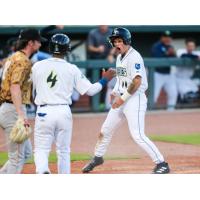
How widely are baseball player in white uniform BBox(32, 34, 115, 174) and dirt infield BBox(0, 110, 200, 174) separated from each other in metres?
1.44

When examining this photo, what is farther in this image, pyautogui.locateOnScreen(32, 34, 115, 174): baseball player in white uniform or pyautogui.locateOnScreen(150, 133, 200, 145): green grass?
pyautogui.locateOnScreen(150, 133, 200, 145): green grass

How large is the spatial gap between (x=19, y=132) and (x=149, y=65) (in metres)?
9.09

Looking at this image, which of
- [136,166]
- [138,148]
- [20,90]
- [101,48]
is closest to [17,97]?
[20,90]

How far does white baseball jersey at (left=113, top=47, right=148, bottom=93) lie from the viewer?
8.84 meters

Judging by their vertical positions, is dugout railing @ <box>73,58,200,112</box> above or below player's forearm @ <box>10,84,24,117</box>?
below

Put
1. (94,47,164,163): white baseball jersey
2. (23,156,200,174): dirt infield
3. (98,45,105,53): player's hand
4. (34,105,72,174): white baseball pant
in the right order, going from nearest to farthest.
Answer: (34,105,72,174): white baseball pant < (94,47,164,163): white baseball jersey < (23,156,200,174): dirt infield < (98,45,105,53): player's hand

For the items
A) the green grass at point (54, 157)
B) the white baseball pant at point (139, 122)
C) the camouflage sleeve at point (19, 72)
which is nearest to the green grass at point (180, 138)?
the green grass at point (54, 157)

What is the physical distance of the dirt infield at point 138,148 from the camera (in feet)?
32.2

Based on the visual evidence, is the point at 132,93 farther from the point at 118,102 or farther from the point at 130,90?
the point at 118,102

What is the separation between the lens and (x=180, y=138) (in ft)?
42.7

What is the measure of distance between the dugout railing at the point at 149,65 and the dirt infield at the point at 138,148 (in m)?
0.44

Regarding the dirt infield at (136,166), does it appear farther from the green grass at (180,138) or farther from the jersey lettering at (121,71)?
the green grass at (180,138)

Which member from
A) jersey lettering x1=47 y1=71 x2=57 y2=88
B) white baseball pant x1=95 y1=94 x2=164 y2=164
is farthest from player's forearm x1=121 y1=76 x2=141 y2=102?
jersey lettering x1=47 y1=71 x2=57 y2=88

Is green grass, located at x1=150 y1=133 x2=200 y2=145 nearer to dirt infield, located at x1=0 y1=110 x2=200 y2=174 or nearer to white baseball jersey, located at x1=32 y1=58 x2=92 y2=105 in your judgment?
dirt infield, located at x1=0 y1=110 x2=200 y2=174
